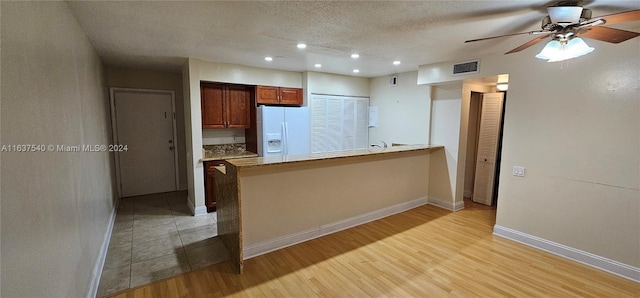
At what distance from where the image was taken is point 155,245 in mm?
3203

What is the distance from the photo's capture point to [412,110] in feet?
16.3

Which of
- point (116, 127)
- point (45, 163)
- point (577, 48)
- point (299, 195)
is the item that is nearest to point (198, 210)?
point (299, 195)

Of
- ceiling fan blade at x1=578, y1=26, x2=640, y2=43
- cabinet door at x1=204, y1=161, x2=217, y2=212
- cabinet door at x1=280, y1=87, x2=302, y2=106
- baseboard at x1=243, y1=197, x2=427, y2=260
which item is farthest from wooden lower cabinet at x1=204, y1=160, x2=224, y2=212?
ceiling fan blade at x1=578, y1=26, x2=640, y2=43

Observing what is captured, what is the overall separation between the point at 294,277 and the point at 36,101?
2.23 meters

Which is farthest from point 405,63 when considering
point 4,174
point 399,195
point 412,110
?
point 4,174

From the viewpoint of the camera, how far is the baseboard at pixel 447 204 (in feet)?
14.6

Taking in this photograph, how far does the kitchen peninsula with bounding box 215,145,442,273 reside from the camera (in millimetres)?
2809

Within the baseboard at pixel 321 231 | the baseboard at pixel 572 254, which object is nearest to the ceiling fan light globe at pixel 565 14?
the baseboard at pixel 572 254

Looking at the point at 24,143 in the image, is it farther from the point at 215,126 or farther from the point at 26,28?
the point at 215,126

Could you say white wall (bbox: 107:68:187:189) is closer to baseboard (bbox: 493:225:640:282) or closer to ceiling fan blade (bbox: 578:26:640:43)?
baseboard (bbox: 493:225:640:282)

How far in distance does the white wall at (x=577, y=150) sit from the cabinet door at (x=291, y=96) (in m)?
3.07

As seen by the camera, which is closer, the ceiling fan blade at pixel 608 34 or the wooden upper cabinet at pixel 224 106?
the ceiling fan blade at pixel 608 34

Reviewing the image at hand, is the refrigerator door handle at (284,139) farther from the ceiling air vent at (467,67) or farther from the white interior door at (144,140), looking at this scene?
the ceiling air vent at (467,67)

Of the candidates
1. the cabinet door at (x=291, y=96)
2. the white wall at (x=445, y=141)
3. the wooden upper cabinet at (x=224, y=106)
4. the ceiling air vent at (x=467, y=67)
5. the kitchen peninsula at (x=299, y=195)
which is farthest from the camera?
the cabinet door at (x=291, y=96)
